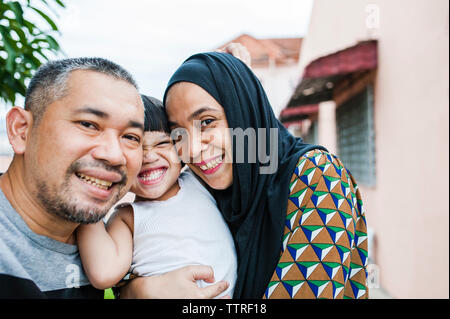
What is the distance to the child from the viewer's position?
4.26ft

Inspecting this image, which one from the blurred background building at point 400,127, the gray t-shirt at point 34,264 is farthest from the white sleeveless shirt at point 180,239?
the blurred background building at point 400,127

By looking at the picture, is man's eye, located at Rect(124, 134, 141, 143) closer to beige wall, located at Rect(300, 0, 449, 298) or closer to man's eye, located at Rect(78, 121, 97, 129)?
man's eye, located at Rect(78, 121, 97, 129)

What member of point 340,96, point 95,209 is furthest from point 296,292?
point 340,96

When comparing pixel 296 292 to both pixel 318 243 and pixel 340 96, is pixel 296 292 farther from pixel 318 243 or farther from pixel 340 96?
pixel 340 96

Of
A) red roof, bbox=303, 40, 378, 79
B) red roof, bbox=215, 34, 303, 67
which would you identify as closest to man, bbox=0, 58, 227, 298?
red roof, bbox=303, 40, 378, 79

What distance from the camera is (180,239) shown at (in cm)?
141

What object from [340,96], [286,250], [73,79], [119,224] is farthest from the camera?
[340,96]

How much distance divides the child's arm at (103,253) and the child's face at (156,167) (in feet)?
0.68

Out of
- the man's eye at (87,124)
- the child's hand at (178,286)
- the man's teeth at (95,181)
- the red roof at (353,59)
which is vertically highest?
the red roof at (353,59)

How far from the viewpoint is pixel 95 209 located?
1145 mm

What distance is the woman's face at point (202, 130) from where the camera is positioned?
1.45 m

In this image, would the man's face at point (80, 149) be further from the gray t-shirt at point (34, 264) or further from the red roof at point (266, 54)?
the red roof at point (266, 54)

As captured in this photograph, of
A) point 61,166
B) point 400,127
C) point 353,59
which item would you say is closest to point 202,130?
point 61,166

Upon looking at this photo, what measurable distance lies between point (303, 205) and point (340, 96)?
532 cm
